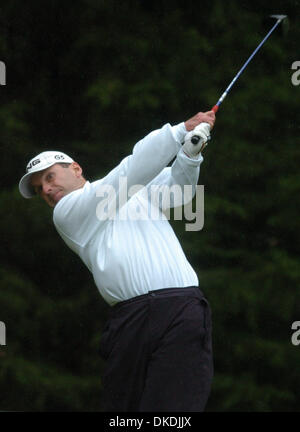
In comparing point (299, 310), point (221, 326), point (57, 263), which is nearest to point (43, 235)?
point (57, 263)

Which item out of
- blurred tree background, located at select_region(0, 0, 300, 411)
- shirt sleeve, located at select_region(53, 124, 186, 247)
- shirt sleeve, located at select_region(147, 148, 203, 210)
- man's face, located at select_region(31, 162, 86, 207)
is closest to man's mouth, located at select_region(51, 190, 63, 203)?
man's face, located at select_region(31, 162, 86, 207)

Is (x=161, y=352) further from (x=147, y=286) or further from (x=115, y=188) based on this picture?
(x=115, y=188)

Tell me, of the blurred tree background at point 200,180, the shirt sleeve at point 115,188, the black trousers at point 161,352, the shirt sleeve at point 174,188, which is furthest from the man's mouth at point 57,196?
the blurred tree background at point 200,180

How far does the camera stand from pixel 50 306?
5.86 meters

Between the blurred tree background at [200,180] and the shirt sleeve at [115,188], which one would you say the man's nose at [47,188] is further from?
the blurred tree background at [200,180]

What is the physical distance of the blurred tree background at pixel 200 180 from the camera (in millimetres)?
5672

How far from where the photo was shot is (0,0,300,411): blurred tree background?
18.6ft

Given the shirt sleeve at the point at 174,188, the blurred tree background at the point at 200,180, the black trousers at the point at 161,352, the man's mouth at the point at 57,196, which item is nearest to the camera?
the black trousers at the point at 161,352

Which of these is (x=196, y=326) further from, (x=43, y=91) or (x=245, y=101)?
(x=43, y=91)

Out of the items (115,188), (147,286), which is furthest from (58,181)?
(147,286)

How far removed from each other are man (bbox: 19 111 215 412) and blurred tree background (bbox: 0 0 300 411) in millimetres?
2338

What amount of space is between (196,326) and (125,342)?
240 millimetres

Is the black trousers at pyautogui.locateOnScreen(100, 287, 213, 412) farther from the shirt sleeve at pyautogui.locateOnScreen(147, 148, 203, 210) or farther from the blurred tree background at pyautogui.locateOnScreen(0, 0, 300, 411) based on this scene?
the blurred tree background at pyautogui.locateOnScreen(0, 0, 300, 411)

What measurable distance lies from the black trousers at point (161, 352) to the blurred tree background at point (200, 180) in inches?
97.9
